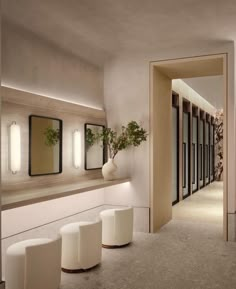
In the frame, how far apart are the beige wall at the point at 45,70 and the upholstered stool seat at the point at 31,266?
1.75 metres

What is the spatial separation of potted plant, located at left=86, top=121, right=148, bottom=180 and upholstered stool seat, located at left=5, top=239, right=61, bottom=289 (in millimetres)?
2075

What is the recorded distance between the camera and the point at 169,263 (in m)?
3.87

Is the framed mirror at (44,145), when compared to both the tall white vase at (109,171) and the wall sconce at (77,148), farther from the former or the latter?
the tall white vase at (109,171)

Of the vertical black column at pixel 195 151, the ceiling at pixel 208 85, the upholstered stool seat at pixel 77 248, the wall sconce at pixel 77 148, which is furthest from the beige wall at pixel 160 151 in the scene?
the vertical black column at pixel 195 151

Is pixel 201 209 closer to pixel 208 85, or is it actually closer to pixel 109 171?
pixel 208 85

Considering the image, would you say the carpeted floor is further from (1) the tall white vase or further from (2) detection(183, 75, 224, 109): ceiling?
(2) detection(183, 75, 224, 109): ceiling

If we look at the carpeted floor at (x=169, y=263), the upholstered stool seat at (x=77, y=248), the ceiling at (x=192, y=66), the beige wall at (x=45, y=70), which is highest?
the ceiling at (x=192, y=66)

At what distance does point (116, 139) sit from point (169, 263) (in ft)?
6.56

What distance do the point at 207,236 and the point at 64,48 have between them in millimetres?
3246

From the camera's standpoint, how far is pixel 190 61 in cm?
491

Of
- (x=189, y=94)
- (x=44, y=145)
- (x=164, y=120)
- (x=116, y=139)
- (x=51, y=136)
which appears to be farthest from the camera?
(x=189, y=94)

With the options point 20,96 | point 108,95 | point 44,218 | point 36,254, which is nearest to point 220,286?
point 36,254

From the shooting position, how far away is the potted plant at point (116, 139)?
498cm

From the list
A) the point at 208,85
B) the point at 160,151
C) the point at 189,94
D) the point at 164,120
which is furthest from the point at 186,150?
the point at 160,151
